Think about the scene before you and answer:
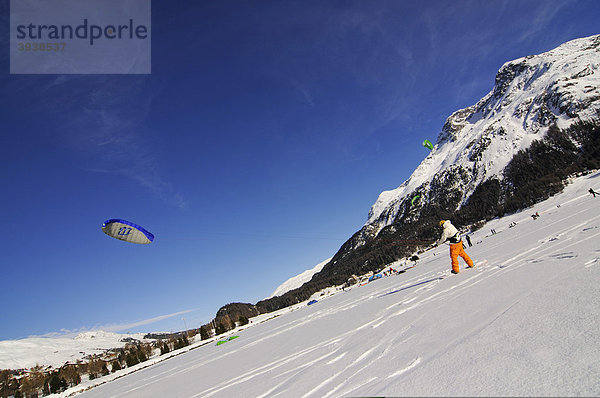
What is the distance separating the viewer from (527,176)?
11025cm

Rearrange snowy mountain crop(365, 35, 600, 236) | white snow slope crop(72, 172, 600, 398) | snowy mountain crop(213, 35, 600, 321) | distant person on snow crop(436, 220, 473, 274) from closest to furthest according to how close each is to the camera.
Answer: white snow slope crop(72, 172, 600, 398) < distant person on snow crop(436, 220, 473, 274) < snowy mountain crop(213, 35, 600, 321) < snowy mountain crop(365, 35, 600, 236)

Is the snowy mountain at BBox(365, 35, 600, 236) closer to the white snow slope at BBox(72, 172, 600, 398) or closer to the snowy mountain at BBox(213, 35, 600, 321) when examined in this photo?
the snowy mountain at BBox(213, 35, 600, 321)

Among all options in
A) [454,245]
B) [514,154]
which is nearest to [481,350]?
[454,245]

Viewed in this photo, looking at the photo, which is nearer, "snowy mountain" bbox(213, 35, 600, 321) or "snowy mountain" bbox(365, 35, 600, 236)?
"snowy mountain" bbox(213, 35, 600, 321)

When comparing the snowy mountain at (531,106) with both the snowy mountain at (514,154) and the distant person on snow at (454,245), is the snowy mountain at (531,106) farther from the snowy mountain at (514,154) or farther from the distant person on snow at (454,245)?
the distant person on snow at (454,245)

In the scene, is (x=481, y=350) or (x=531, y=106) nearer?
(x=481, y=350)

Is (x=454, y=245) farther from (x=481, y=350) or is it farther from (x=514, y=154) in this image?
(x=514, y=154)

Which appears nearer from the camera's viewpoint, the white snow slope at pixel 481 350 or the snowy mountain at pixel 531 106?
the white snow slope at pixel 481 350

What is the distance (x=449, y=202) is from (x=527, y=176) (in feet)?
149

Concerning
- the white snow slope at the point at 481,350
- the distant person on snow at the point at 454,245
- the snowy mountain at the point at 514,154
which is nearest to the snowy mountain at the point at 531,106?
the snowy mountain at the point at 514,154

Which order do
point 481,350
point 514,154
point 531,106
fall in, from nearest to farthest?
1. point 481,350
2. point 514,154
3. point 531,106

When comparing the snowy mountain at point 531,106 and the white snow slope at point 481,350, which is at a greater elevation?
the snowy mountain at point 531,106

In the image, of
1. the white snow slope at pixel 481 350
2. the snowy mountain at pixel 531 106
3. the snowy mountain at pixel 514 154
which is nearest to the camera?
the white snow slope at pixel 481 350

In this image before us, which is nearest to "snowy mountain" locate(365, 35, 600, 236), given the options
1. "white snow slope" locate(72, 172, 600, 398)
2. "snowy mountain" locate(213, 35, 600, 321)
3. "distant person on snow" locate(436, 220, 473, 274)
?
"snowy mountain" locate(213, 35, 600, 321)
